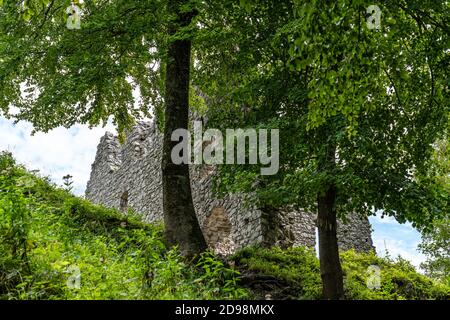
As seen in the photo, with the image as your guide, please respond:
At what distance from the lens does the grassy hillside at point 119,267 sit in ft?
12.9

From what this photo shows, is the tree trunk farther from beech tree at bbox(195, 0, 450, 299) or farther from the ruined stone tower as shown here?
the ruined stone tower

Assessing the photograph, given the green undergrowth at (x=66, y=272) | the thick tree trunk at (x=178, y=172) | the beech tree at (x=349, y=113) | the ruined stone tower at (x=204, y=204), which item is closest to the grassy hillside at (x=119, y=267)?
the green undergrowth at (x=66, y=272)

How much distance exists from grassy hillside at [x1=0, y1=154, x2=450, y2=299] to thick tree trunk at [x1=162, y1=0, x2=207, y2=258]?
54 centimetres

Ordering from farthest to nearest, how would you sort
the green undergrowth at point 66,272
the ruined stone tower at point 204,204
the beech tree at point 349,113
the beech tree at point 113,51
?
the ruined stone tower at point 204,204 → the beech tree at point 113,51 → the beech tree at point 349,113 → the green undergrowth at point 66,272

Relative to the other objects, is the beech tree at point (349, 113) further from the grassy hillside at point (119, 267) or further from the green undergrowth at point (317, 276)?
the grassy hillside at point (119, 267)

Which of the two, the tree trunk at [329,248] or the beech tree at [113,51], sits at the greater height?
the beech tree at [113,51]

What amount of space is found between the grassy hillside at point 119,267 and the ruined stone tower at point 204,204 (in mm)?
817

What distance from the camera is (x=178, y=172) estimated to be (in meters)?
7.41

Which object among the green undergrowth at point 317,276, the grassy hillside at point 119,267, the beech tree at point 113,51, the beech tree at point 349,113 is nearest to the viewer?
the grassy hillside at point 119,267

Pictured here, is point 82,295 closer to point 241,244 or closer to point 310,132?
point 310,132

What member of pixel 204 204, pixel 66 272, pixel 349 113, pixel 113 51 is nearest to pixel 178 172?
pixel 113 51

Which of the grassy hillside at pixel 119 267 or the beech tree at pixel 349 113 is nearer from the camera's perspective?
the grassy hillside at pixel 119 267
